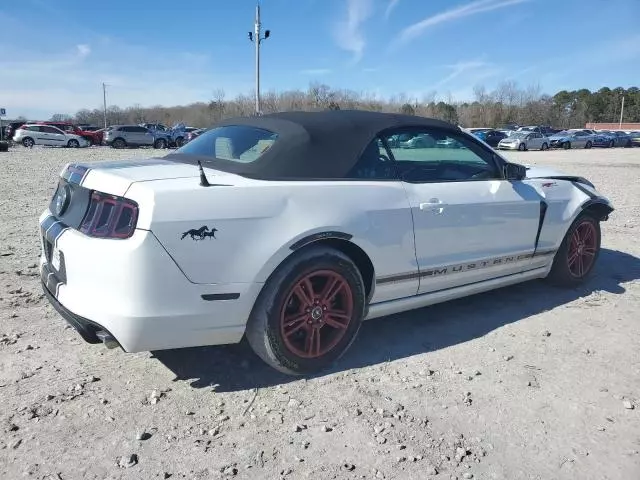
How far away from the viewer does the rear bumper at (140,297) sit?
261 cm

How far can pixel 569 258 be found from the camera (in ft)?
15.8

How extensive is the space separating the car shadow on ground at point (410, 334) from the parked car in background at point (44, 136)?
3436 cm

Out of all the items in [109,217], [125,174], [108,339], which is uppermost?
[125,174]

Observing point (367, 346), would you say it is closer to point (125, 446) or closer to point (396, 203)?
point (396, 203)

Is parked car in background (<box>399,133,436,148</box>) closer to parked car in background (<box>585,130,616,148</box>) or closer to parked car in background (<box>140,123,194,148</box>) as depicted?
parked car in background (<box>140,123,194,148</box>)

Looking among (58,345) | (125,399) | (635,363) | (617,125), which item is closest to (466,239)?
(635,363)

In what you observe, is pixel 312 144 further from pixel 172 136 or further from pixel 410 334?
pixel 172 136

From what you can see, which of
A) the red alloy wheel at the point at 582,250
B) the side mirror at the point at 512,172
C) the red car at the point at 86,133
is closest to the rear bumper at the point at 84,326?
the side mirror at the point at 512,172

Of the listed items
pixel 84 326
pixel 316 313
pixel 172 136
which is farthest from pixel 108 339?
pixel 172 136

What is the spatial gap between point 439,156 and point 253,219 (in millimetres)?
2120

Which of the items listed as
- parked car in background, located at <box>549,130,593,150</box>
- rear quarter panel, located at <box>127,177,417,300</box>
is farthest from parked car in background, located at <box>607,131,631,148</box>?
rear quarter panel, located at <box>127,177,417,300</box>

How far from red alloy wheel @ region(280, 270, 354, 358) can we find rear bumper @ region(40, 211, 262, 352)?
287mm

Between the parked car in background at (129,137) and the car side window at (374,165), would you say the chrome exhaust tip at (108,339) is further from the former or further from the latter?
the parked car in background at (129,137)

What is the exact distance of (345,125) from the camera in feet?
11.6
